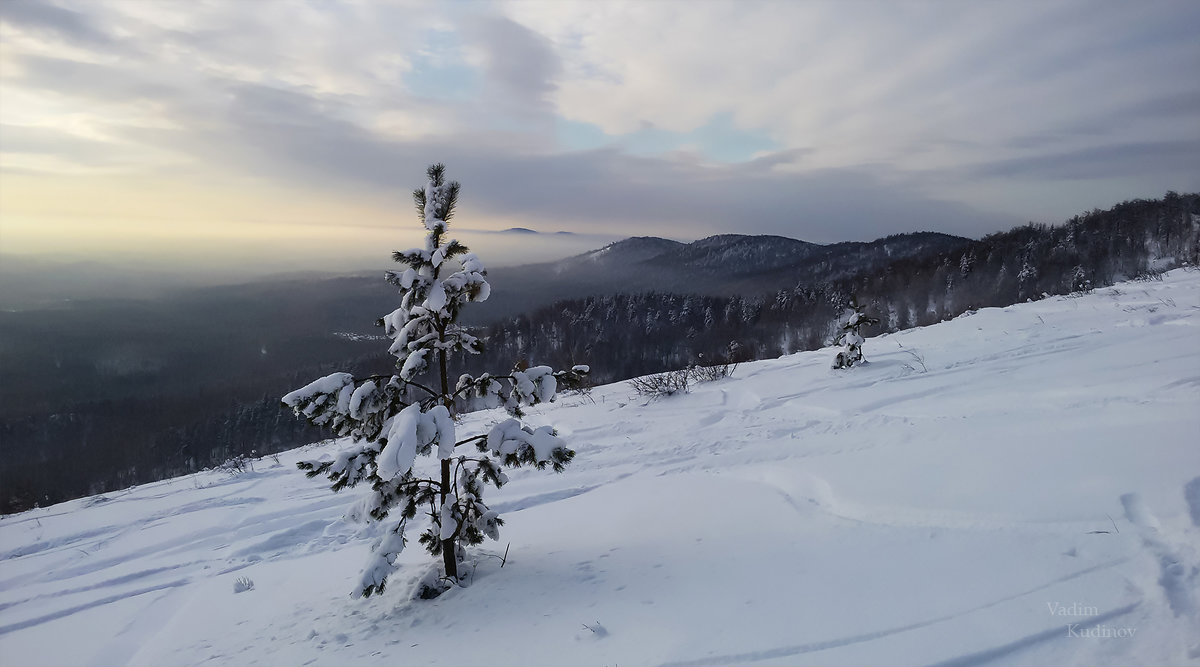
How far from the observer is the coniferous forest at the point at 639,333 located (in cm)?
6506

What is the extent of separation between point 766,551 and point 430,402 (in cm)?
304

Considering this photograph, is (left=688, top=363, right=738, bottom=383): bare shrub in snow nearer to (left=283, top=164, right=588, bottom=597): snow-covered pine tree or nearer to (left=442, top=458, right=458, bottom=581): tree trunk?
(left=283, top=164, right=588, bottom=597): snow-covered pine tree

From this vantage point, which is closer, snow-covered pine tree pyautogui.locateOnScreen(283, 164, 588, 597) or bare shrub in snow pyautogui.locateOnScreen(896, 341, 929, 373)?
snow-covered pine tree pyautogui.locateOnScreen(283, 164, 588, 597)

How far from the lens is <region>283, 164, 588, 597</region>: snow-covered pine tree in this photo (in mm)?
4086

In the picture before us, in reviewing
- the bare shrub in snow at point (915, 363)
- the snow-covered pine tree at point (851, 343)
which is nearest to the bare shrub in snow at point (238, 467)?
the snow-covered pine tree at point (851, 343)

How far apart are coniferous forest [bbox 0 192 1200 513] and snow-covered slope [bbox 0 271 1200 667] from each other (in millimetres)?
37441

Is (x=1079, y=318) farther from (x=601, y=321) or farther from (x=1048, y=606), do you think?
(x=601, y=321)

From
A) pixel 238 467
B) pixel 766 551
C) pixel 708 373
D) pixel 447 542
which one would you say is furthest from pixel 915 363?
pixel 238 467

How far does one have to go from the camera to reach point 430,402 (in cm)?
440

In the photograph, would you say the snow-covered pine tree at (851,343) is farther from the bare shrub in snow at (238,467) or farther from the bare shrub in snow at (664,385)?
the bare shrub in snow at (238,467)

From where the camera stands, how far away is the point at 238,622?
4781 millimetres

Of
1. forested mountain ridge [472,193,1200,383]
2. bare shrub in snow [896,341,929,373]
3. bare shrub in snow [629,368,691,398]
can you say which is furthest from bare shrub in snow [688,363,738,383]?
forested mountain ridge [472,193,1200,383]

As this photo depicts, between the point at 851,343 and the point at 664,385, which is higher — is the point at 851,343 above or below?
above

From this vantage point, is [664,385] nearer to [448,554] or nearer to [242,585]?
[448,554]
